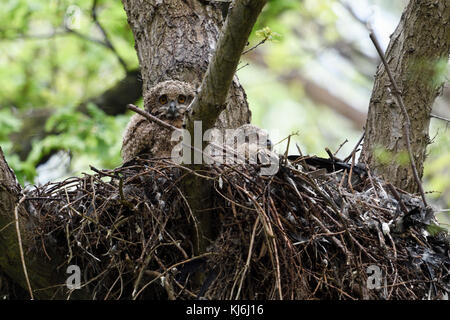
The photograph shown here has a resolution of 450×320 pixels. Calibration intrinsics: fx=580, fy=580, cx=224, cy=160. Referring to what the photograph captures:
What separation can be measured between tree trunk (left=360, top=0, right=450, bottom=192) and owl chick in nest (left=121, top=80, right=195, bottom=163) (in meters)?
1.55

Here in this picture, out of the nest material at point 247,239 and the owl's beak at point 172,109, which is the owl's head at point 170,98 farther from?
the nest material at point 247,239

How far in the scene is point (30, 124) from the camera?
331 inches

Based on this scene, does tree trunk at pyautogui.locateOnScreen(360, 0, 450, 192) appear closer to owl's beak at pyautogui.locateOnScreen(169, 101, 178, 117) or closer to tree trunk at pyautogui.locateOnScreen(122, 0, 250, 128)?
tree trunk at pyautogui.locateOnScreen(122, 0, 250, 128)

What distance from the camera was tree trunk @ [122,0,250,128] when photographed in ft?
16.3

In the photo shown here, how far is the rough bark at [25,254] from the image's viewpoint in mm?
3555

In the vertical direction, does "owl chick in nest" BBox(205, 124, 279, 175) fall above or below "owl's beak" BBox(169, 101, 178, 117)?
below

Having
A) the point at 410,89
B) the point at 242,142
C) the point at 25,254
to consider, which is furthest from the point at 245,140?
the point at 25,254

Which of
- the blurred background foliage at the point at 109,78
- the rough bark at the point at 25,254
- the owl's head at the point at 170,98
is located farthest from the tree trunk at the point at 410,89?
the rough bark at the point at 25,254

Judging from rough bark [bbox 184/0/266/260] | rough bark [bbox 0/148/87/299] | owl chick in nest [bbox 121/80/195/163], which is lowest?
rough bark [bbox 0/148/87/299]

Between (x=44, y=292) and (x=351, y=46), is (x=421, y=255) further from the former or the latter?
(x=351, y=46)

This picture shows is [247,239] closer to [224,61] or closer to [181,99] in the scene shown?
[224,61]

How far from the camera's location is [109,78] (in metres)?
9.78

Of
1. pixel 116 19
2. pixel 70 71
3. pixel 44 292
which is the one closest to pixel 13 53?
pixel 70 71

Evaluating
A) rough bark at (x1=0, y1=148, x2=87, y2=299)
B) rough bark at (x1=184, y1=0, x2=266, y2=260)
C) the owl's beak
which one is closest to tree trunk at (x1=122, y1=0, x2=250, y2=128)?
the owl's beak
